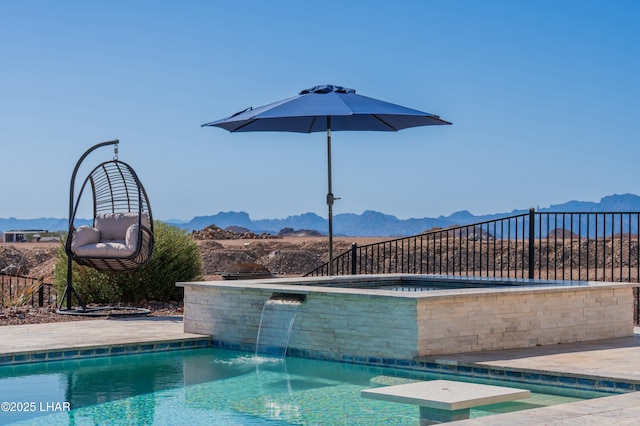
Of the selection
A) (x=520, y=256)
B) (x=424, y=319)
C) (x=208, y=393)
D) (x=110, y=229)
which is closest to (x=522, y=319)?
(x=424, y=319)

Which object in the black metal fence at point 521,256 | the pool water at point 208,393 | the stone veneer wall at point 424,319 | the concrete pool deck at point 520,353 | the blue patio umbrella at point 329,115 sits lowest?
the pool water at point 208,393

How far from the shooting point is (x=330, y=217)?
426 inches

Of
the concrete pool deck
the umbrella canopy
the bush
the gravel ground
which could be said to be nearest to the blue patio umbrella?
the umbrella canopy

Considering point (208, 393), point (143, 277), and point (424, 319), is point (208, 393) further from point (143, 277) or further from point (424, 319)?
point (143, 277)

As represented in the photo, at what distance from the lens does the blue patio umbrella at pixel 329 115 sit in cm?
965

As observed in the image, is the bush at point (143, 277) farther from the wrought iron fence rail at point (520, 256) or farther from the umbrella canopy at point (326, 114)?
the umbrella canopy at point (326, 114)

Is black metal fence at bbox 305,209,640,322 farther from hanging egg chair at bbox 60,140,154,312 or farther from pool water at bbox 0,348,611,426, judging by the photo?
pool water at bbox 0,348,611,426

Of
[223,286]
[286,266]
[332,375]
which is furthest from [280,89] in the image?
[332,375]

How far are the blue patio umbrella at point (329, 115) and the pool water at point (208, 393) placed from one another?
2.88 m

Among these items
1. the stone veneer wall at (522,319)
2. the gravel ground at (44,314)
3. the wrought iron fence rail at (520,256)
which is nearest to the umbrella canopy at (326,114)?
the wrought iron fence rail at (520,256)

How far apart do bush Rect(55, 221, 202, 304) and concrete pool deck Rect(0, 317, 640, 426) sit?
1597mm

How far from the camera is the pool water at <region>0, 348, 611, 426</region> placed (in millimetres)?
5605

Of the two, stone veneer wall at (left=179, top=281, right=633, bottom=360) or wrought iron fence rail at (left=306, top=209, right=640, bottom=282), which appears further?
wrought iron fence rail at (left=306, top=209, right=640, bottom=282)

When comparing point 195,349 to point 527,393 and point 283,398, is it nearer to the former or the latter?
point 283,398
